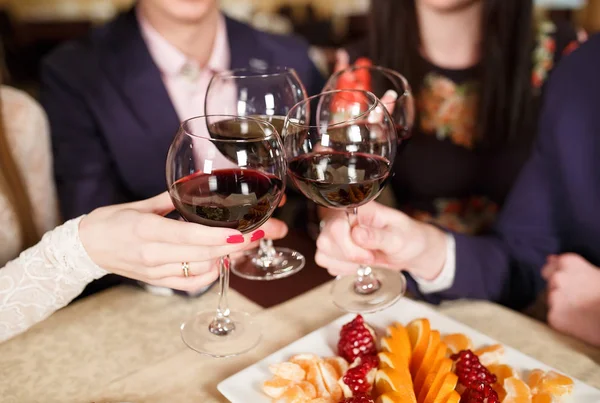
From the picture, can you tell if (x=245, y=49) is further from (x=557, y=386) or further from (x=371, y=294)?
(x=557, y=386)

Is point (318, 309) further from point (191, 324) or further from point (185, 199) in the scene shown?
point (185, 199)

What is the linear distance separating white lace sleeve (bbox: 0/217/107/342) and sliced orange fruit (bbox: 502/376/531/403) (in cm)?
61

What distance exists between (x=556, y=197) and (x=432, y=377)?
747mm

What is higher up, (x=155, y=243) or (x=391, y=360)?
(x=155, y=243)

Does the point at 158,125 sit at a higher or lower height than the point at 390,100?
lower

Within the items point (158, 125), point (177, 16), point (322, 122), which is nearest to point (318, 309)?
point (322, 122)

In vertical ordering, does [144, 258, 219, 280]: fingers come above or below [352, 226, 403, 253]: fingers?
above

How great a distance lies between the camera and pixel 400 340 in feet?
2.90

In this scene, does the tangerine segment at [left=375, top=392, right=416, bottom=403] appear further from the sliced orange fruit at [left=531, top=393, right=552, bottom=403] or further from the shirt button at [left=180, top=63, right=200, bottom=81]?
the shirt button at [left=180, top=63, right=200, bottom=81]

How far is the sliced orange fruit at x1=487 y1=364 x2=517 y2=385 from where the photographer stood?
842 mm

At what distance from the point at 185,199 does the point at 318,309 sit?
1.35 feet

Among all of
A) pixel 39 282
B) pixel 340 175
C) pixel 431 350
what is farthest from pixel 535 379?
pixel 39 282

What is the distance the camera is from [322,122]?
40.0 inches

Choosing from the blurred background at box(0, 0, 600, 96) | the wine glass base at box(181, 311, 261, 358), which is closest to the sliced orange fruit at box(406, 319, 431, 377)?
the wine glass base at box(181, 311, 261, 358)
